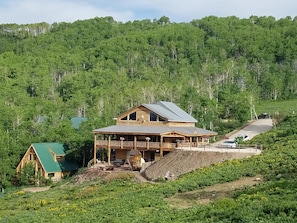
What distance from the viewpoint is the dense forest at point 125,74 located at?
57906 mm

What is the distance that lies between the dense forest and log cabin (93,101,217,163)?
4751 mm

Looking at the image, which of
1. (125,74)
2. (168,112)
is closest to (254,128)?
(168,112)

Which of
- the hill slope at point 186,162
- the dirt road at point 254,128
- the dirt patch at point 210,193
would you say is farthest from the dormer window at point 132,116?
the dirt patch at point 210,193

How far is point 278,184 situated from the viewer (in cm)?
2225

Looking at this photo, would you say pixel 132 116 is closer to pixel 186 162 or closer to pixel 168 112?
pixel 168 112

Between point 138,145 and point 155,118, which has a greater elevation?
point 155,118

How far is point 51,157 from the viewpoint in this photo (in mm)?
46750

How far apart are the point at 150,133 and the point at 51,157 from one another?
11161mm

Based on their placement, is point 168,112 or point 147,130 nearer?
point 147,130

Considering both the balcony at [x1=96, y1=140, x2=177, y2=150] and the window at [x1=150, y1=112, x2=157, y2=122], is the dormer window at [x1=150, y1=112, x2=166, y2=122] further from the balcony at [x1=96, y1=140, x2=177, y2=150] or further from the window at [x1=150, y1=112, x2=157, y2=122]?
the balcony at [x1=96, y1=140, x2=177, y2=150]

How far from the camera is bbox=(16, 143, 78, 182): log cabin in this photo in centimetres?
4554

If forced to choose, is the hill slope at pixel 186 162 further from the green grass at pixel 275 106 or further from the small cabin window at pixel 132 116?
the green grass at pixel 275 106

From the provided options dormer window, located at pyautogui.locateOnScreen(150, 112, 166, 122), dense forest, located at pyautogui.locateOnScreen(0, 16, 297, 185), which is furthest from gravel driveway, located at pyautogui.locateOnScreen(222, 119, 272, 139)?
dormer window, located at pyautogui.locateOnScreen(150, 112, 166, 122)

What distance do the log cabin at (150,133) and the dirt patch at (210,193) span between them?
1332 cm
